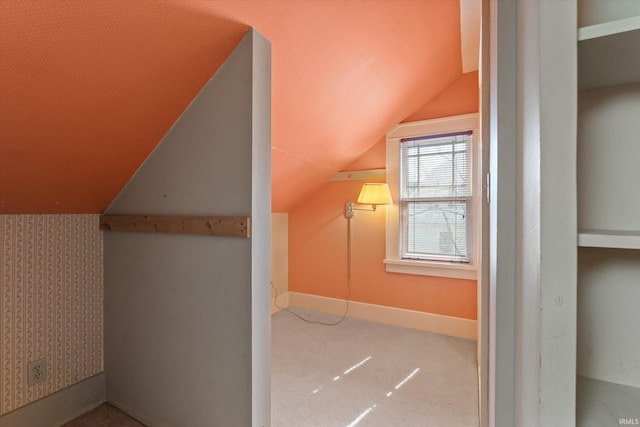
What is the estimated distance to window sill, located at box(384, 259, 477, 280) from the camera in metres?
2.74

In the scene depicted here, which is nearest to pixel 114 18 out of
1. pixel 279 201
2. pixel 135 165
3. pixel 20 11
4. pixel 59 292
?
pixel 20 11

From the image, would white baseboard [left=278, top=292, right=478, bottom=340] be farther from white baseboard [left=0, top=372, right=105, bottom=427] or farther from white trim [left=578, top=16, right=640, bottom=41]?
white trim [left=578, top=16, right=640, bottom=41]

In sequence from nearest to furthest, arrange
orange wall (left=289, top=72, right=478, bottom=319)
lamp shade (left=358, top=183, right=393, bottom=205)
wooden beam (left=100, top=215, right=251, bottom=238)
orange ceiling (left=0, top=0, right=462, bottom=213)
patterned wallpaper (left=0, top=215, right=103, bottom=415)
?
orange ceiling (left=0, top=0, right=462, bottom=213), wooden beam (left=100, top=215, right=251, bottom=238), patterned wallpaper (left=0, top=215, right=103, bottom=415), orange wall (left=289, top=72, right=478, bottom=319), lamp shade (left=358, top=183, right=393, bottom=205)

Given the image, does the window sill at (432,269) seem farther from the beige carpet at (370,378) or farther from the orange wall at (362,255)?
the beige carpet at (370,378)

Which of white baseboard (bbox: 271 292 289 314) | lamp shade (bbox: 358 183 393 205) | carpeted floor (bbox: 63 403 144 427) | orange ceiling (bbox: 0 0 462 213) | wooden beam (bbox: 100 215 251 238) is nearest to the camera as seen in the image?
orange ceiling (bbox: 0 0 462 213)

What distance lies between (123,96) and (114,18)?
34cm

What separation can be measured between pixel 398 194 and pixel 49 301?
283cm

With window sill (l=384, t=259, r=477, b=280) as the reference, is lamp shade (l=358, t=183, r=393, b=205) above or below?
above

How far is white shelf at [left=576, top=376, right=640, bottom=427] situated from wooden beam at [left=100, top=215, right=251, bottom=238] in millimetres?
1123

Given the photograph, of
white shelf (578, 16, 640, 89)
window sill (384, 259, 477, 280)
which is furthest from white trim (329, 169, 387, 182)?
white shelf (578, 16, 640, 89)

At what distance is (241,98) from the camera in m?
1.32

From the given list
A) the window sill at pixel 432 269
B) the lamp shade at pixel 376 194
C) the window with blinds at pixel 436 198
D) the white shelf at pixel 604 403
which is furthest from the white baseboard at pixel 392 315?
the white shelf at pixel 604 403

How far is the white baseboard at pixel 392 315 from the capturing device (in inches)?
110

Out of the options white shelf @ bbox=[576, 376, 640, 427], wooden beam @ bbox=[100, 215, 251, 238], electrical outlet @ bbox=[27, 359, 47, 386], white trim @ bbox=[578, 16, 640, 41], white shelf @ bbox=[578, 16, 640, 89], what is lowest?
electrical outlet @ bbox=[27, 359, 47, 386]
